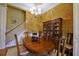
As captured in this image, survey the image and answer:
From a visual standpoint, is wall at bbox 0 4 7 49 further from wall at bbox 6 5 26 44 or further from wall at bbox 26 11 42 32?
wall at bbox 26 11 42 32

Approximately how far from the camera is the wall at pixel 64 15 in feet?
4.95

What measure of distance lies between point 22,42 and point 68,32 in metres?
0.67

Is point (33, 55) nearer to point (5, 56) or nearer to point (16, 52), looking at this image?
point (16, 52)

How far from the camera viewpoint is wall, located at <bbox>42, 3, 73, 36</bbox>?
4.95 ft

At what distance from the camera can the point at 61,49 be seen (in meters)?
1.52

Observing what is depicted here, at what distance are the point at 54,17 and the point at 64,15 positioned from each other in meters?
0.15

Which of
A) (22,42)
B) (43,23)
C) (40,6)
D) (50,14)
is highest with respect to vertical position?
(40,6)

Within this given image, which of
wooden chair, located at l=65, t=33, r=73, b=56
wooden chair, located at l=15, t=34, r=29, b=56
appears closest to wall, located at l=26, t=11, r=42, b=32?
wooden chair, located at l=15, t=34, r=29, b=56

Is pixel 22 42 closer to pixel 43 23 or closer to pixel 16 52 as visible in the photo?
pixel 16 52

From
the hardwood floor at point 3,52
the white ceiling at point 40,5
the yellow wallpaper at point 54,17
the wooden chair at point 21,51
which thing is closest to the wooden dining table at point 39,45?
the wooden chair at point 21,51

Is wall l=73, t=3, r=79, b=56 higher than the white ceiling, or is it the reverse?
the white ceiling

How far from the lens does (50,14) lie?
1.52 meters

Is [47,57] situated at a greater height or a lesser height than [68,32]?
lesser

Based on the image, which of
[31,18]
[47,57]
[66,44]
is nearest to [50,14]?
[31,18]
